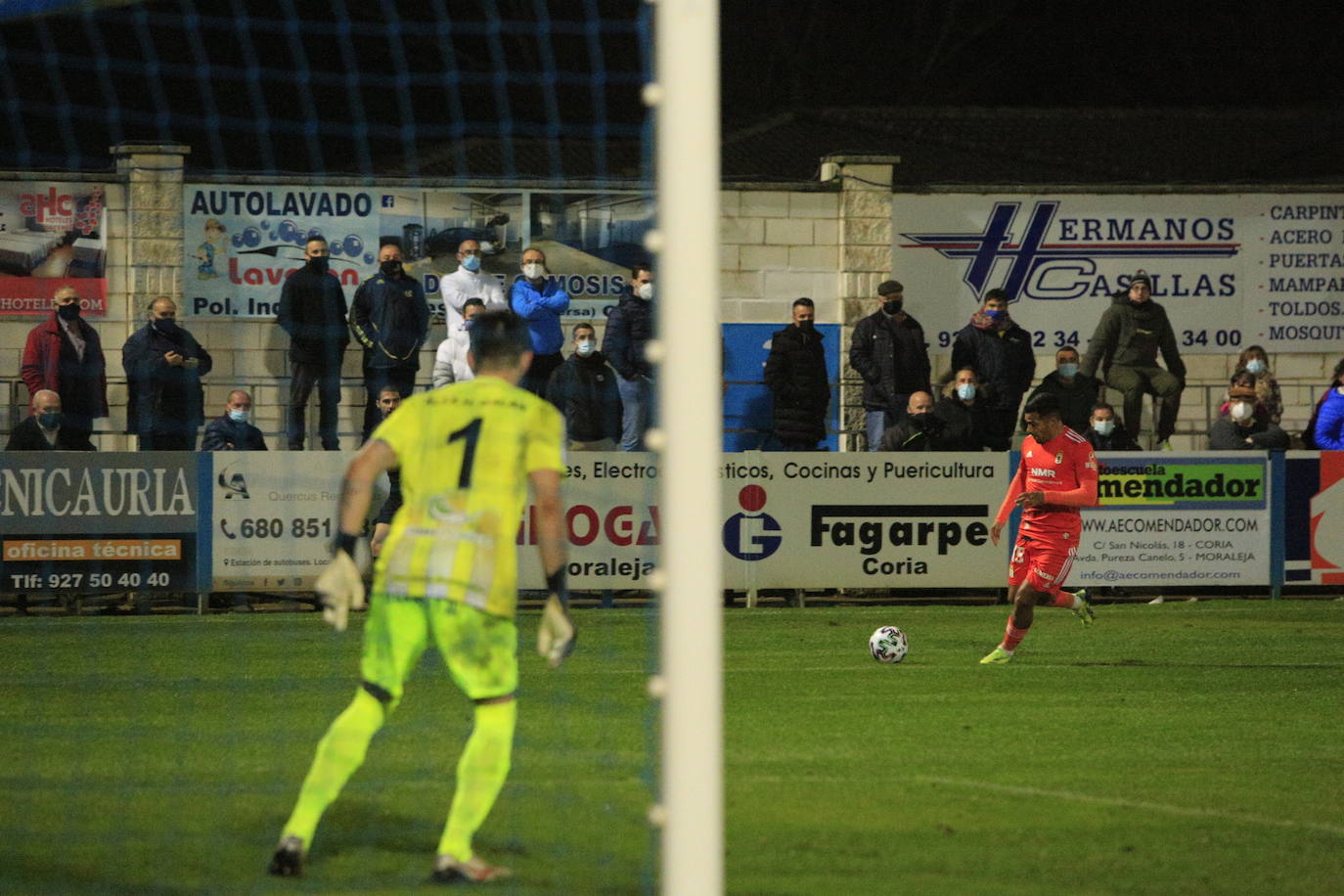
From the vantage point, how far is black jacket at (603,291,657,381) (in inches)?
712

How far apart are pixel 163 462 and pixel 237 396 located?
132cm

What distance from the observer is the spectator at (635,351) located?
1806 centimetres

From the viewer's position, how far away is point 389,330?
1762cm

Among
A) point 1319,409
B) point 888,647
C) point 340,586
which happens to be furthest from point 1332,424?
point 340,586

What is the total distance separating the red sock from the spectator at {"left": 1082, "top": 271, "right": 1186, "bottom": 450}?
871 cm

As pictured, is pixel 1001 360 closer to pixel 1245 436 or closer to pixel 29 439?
pixel 1245 436

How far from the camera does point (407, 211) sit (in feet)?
72.9

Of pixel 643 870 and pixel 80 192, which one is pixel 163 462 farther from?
pixel 643 870

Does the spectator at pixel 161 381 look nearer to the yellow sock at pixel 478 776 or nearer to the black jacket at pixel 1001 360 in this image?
the black jacket at pixel 1001 360

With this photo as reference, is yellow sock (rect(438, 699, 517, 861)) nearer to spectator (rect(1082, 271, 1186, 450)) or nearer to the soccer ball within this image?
the soccer ball

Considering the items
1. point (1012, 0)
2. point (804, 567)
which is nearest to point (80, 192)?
point (804, 567)

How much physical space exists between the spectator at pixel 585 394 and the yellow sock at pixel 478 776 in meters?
11.5

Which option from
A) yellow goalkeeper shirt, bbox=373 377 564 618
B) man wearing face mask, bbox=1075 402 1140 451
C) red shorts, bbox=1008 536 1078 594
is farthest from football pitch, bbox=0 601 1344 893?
man wearing face mask, bbox=1075 402 1140 451

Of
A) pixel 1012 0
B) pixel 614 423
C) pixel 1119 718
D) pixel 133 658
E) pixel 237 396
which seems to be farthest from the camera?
pixel 1012 0
